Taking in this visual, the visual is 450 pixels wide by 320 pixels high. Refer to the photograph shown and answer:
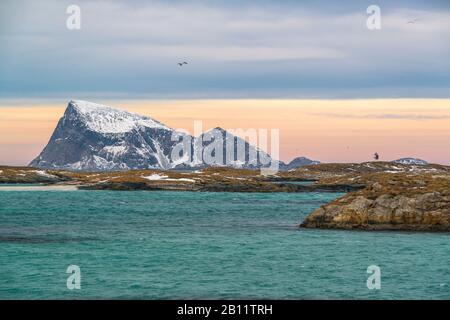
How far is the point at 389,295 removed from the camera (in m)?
48.7

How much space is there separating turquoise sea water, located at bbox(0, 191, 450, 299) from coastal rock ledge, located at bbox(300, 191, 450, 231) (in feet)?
11.9

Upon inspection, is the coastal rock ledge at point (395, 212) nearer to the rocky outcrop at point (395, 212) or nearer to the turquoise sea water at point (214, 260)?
the rocky outcrop at point (395, 212)

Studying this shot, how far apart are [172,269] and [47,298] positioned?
13.9 m

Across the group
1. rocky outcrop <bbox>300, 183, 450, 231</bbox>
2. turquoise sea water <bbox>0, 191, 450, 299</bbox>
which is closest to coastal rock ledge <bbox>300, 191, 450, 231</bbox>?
rocky outcrop <bbox>300, 183, 450, 231</bbox>

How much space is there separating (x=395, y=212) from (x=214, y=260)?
30379 millimetres

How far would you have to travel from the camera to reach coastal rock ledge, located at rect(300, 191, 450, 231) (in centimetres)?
8581

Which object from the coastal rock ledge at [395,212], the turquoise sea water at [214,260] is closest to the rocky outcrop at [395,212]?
the coastal rock ledge at [395,212]

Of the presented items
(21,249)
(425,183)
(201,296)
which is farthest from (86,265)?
(425,183)

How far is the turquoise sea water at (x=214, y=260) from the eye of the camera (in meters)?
50.2

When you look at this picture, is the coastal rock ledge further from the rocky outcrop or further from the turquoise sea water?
the turquoise sea water

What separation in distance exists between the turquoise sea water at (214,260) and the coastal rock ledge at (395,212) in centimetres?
363

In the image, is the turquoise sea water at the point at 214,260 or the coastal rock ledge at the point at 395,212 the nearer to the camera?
the turquoise sea water at the point at 214,260

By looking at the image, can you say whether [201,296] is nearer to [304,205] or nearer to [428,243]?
[428,243]
